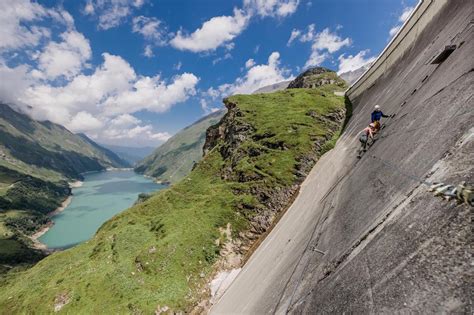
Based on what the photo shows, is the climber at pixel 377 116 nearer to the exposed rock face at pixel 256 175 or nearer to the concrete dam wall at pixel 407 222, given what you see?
the concrete dam wall at pixel 407 222

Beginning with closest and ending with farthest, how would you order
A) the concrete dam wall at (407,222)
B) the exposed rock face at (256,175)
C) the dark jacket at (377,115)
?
the concrete dam wall at (407,222) < the dark jacket at (377,115) < the exposed rock face at (256,175)

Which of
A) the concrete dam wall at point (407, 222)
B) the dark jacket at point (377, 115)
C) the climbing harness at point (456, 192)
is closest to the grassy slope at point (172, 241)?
the concrete dam wall at point (407, 222)

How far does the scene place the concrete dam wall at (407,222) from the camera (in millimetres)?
6910

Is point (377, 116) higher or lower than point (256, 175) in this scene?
higher

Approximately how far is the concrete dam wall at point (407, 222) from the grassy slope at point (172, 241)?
13.0 metres

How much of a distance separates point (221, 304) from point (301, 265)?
15.8 meters

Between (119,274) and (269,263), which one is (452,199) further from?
(119,274)

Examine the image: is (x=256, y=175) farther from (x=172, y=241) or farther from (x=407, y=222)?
(x=407, y=222)

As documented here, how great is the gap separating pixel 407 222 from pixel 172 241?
1327 inches

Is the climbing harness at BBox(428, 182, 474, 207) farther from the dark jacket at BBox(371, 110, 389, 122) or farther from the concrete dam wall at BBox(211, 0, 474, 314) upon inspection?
the dark jacket at BBox(371, 110, 389, 122)

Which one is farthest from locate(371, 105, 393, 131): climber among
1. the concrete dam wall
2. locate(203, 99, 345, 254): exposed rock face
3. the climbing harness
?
locate(203, 99, 345, 254): exposed rock face

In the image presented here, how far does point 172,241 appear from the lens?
3794cm

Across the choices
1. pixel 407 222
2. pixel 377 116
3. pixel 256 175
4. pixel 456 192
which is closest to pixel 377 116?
pixel 377 116

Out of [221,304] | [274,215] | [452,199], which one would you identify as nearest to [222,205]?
[274,215]
